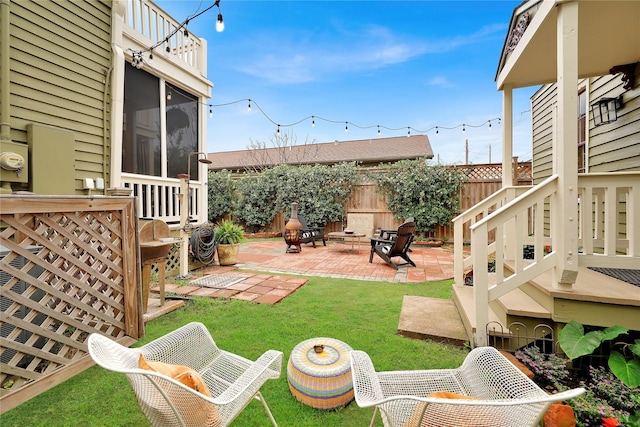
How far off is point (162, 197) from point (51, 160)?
166cm

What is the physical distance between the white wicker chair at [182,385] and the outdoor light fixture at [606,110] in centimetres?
540

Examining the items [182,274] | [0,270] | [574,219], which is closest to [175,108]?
[182,274]

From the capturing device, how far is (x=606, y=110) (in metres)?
4.02

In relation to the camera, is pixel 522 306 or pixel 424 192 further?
pixel 424 192

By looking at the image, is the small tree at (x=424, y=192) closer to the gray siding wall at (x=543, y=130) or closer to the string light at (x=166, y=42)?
the gray siding wall at (x=543, y=130)

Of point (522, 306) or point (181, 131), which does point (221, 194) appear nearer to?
point (181, 131)

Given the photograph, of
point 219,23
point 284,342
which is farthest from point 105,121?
point 284,342

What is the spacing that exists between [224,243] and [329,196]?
4.41 metres

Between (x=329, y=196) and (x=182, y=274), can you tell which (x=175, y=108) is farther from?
(x=329, y=196)

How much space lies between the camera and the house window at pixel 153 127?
4664 millimetres

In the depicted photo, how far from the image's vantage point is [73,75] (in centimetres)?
392

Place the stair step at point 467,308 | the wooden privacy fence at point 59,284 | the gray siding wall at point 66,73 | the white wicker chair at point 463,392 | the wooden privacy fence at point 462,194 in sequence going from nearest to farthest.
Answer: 1. the white wicker chair at point 463,392
2. the wooden privacy fence at point 59,284
3. the stair step at point 467,308
4. the gray siding wall at point 66,73
5. the wooden privacy fence at point 462,194

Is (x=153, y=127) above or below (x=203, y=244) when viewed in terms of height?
above

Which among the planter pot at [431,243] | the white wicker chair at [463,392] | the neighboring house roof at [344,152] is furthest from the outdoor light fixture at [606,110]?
the neighboring house roof at [344,152]
